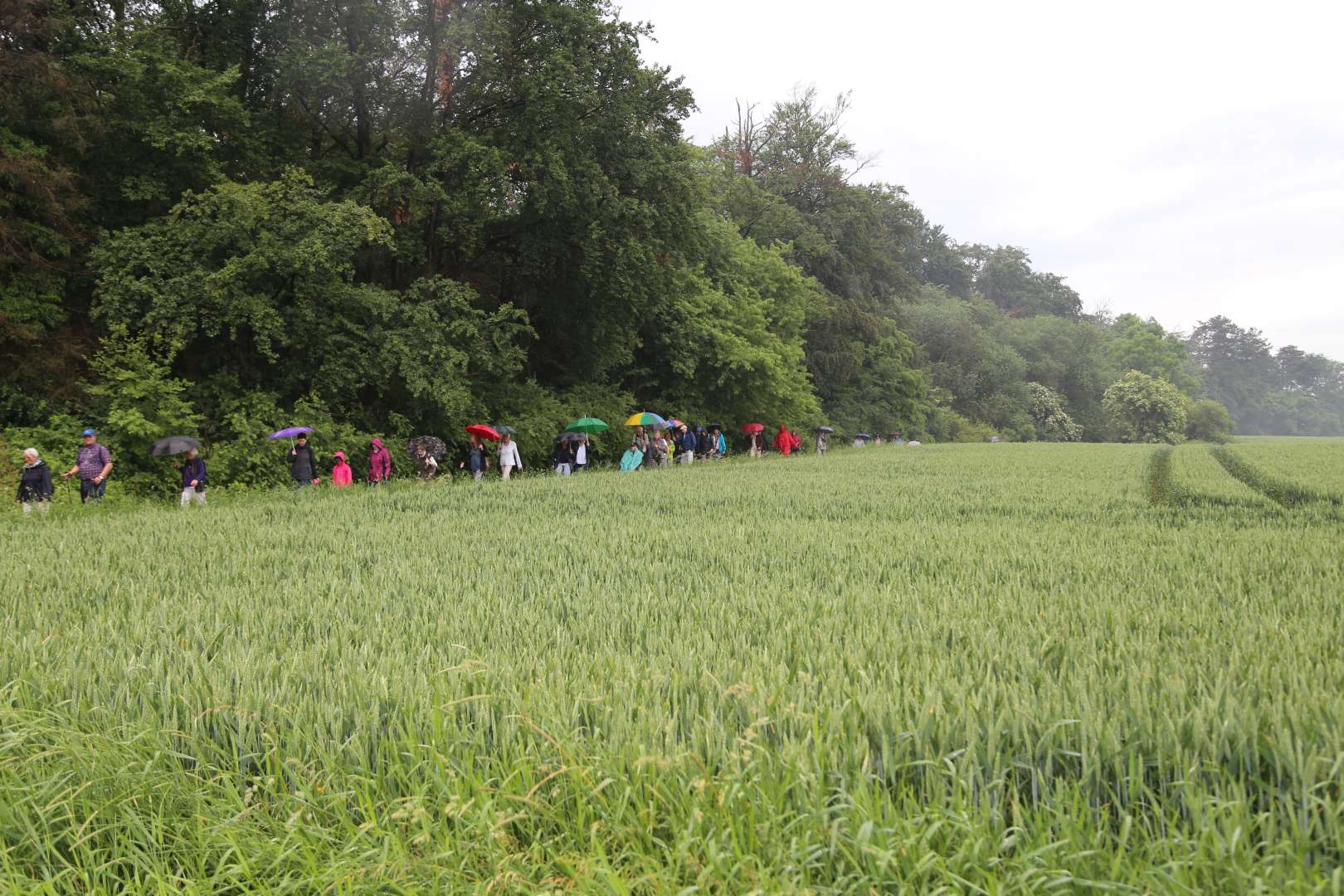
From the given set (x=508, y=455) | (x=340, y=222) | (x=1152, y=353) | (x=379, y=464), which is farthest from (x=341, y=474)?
(x=1152, y=353)

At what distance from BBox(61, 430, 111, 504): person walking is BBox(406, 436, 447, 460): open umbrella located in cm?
853

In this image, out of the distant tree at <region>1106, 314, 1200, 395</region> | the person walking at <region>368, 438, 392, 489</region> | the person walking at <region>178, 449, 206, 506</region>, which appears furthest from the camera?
the distant tree at <region>1106, 314, 1200, 395</region>

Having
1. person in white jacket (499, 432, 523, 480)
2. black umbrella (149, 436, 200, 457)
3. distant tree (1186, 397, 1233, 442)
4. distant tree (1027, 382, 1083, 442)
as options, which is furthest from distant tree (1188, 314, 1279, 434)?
black umbrella (149, 436, 200, 457)

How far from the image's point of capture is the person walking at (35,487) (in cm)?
1223

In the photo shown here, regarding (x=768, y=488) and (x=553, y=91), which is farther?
(x=553, y=91)

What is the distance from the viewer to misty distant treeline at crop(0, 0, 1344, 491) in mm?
18750

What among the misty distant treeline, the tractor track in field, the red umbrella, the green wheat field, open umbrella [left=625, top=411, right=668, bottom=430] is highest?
the misty distant treeline

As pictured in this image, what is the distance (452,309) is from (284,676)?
66.0ft

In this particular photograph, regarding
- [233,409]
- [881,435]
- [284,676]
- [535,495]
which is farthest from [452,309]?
[881,435]

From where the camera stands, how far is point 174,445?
1470 centimetres

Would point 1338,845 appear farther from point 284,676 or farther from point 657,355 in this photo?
point 657,355

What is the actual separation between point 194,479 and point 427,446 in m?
8.25

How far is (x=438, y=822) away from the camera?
2.38 meters

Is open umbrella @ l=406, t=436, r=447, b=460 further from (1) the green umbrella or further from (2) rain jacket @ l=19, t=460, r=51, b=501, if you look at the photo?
(2) rain jacket @ l=19, t=460, r=51, b=501
